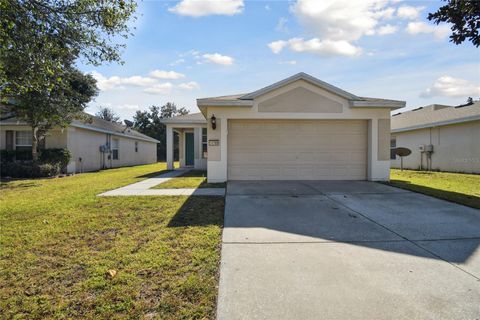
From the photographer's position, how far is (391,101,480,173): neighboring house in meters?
14.1

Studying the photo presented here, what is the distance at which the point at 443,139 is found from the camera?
15.8m

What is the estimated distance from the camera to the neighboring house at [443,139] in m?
14.1

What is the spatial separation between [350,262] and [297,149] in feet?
24.7

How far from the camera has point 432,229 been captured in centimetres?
455

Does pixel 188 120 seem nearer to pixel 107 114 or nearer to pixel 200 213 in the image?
pixel 200 213

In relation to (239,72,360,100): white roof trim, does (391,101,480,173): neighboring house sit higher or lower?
lower

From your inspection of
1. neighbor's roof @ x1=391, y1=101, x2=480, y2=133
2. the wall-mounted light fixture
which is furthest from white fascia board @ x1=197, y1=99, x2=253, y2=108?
neighbor's roof @ x1=391, y1=101, x2=480, y2=133

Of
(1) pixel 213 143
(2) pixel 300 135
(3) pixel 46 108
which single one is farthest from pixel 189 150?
(2) pixel 300 135

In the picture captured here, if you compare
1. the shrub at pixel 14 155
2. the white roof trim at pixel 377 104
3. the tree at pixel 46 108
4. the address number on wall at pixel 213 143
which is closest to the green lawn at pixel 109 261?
the address number on wall at pixel 213 143

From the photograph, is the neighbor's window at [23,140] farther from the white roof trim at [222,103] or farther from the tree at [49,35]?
the white roof trim at [222,103]

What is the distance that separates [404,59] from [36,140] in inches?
653

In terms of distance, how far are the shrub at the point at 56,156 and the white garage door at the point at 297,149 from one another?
365 inches

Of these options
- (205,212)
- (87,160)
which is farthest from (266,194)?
(87,160)

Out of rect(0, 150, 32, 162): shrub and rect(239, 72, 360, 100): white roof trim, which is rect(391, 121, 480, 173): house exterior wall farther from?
rect(0, 150, 32, 162): shrub
